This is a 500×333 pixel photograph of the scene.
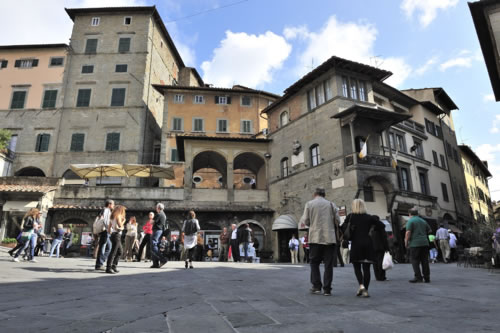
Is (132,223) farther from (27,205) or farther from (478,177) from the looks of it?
(478,177)

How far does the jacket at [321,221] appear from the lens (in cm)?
552

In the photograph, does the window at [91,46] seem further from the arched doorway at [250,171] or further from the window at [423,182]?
the window at [423,182]

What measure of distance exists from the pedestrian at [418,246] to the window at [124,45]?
3142 cm

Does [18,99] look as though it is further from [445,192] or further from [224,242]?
[445,192]

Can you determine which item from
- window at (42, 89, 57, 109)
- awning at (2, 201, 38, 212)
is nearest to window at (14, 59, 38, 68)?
window at (42, 89, 57, 109)

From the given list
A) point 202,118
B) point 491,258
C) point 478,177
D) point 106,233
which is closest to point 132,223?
point 106,233

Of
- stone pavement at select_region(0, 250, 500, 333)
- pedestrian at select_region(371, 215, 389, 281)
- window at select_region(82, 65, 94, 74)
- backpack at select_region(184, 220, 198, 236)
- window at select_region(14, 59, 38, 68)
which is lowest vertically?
stone pavement at select_region(0, 250, 500, 333)

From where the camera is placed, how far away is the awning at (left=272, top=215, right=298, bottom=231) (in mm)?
22562

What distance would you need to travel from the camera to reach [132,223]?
12703 mm

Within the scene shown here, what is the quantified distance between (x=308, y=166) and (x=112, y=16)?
25040 mm

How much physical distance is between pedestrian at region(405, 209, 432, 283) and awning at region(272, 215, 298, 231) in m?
14.6

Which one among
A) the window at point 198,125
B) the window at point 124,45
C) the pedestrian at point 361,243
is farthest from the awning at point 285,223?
the window at point 124,45

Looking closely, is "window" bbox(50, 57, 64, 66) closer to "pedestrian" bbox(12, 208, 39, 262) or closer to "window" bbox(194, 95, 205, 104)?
"window" bbox(194, 95, 205, 104)

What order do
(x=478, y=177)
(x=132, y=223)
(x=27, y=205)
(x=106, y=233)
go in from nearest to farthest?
1. (x=106, y=233)
2. (x=132, y=223)
3. (x=27, y=205)
4. (x=478, y=177)
